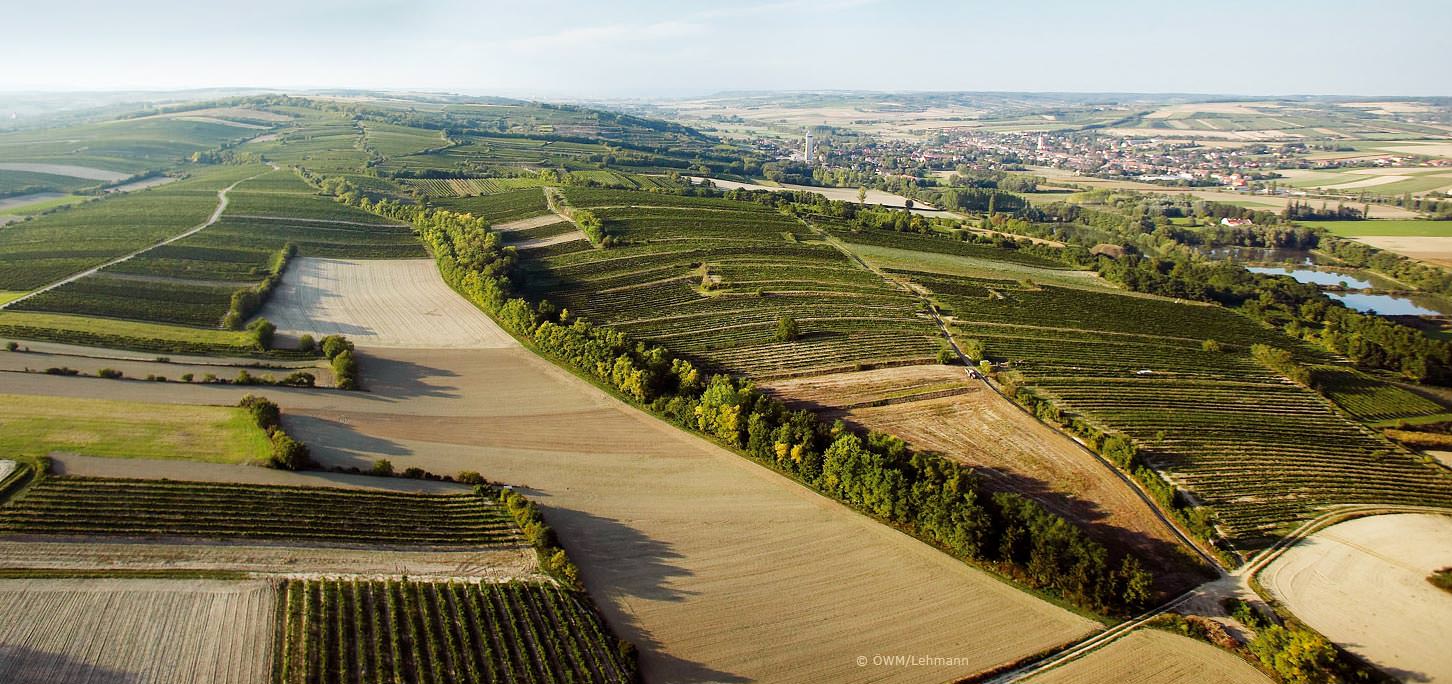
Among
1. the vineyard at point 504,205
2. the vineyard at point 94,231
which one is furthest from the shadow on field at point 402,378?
the vineyard at point 504,205

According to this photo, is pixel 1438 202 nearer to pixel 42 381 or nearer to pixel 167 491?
pixel 167 491

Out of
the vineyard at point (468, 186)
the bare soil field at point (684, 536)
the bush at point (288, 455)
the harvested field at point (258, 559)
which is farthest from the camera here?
the vineyard at point (468, 186)

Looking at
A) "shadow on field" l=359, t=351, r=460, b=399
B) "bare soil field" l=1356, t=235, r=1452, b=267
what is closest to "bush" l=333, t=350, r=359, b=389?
"shadow on field" l=359, t=351, r=460, b=399

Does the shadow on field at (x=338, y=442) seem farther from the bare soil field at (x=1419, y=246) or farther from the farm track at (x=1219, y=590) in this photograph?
the bare soil field at (x=1419, y=246)

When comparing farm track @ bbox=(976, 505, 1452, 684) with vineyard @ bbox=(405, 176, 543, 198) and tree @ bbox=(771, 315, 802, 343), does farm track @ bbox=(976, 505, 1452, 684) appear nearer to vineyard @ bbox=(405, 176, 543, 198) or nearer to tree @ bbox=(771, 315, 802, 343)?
tree @ bbox=(771, 315, 802, 343)

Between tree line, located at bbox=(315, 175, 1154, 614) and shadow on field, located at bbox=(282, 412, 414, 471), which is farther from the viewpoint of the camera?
shadow on field, located at bbox=(282, 412, 414, 471)

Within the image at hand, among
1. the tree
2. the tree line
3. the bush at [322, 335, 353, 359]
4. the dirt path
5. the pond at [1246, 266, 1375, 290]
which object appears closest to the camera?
the tree line

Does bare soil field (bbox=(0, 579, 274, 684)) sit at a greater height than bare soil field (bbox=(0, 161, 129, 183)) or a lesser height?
lesser

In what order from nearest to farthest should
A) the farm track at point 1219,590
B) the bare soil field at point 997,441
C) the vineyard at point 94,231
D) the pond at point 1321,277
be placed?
the farm track at point 1219,590, the bare soil field at point 997,441, the vineyard at point 94,231, the pond at point 1321,277
